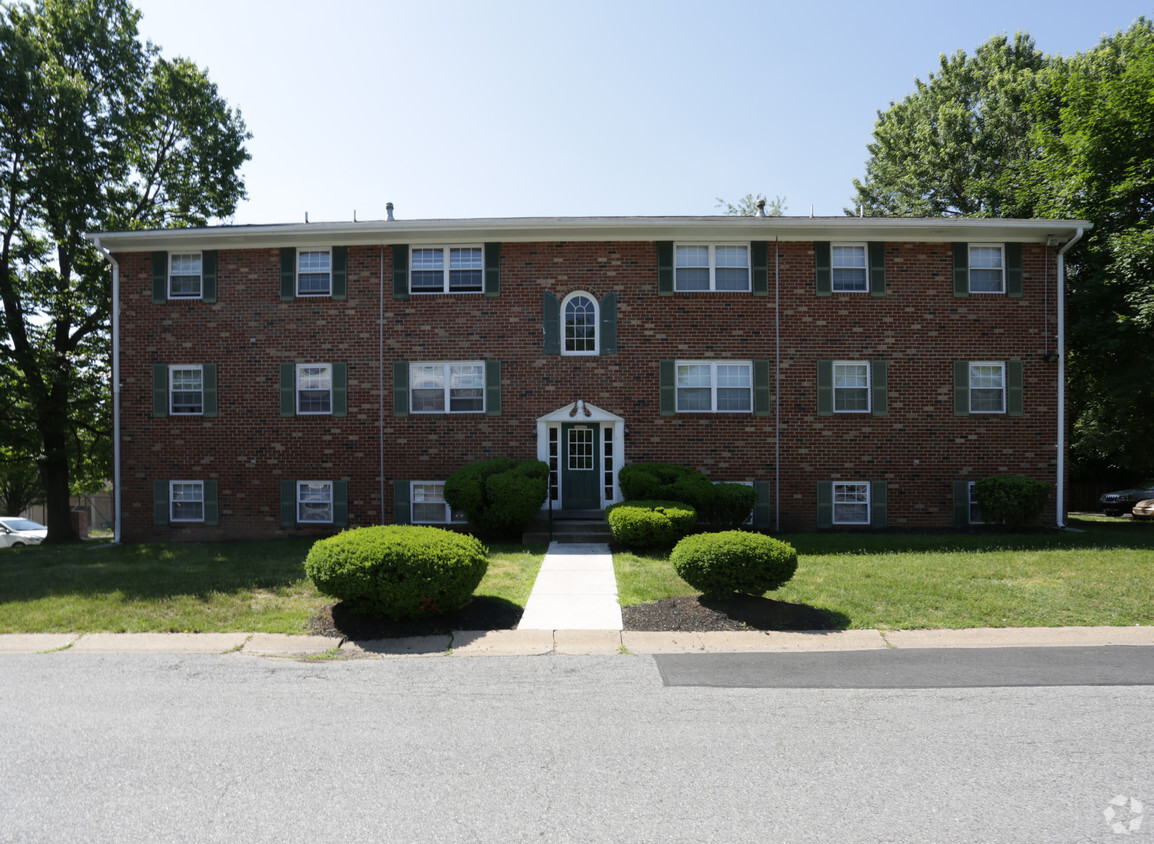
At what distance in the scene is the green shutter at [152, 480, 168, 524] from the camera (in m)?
15.9

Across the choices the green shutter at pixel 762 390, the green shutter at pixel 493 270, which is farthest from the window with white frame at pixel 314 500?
the green shutter at pixel 762 390

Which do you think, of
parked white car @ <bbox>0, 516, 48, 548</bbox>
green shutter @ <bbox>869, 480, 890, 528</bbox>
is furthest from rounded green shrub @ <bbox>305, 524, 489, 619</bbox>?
parked white car @ <bbox>0, 516, 48, 548</bbox>

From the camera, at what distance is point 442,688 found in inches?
226

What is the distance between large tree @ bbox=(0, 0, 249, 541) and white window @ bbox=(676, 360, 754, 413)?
1603 cm

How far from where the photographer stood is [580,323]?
15.7 m

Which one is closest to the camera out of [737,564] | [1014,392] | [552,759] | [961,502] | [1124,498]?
[552,759]

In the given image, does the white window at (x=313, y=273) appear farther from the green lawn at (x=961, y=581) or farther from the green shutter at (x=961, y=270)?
the green shutter at (x=961, y=270)

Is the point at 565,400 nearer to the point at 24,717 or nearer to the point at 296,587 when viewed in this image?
the point at 296,587

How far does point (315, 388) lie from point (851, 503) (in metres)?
12.8

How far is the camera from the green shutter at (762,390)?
15461 millimetres

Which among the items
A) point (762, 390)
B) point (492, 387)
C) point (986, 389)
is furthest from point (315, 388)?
point (986, 389)

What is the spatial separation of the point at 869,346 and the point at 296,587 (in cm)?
1300
